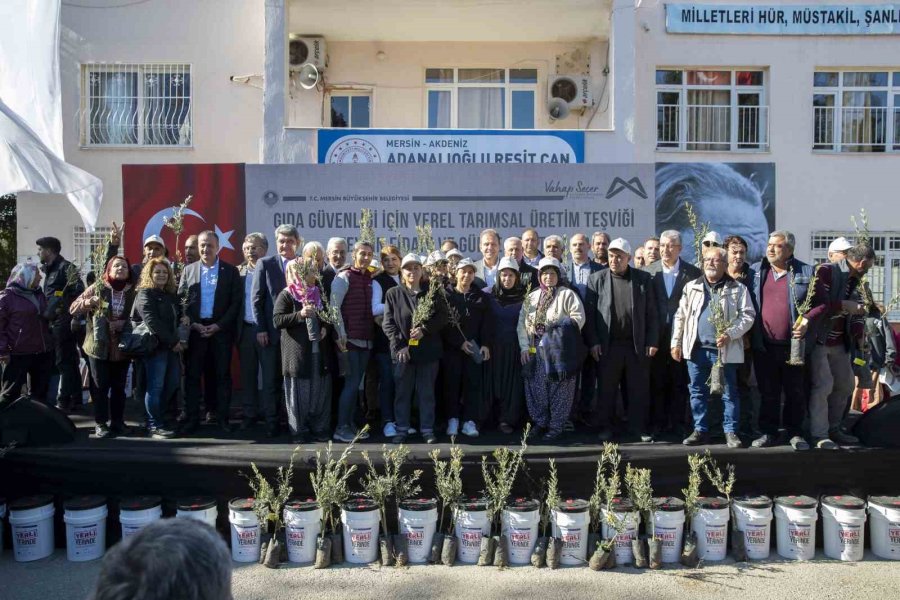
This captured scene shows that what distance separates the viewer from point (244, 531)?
15.8 feet

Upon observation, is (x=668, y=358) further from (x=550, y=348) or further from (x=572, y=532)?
(x=572, y=532)

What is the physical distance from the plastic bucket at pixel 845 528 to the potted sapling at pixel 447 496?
2370 mm

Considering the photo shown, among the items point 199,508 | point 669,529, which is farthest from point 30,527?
point 669,529

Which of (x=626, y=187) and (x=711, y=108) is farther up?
(x=711, y=108)

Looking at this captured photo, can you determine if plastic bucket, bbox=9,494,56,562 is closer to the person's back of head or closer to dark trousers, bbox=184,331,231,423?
dark trousers, bbox=184,331,231,423

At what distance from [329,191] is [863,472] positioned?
519 centimetres

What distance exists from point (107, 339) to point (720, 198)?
22.7 ft

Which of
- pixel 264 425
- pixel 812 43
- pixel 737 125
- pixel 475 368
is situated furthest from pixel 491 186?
pixel 812 43

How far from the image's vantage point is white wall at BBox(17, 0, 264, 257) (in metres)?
11.9

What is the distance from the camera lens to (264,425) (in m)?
6.21

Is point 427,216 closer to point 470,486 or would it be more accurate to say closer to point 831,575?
point 470,486

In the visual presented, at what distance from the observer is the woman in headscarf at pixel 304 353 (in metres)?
5.55

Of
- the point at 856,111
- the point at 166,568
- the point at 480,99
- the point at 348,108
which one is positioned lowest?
the point at 166,568

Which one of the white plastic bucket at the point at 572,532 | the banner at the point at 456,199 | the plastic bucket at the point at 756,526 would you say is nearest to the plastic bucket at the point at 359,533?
the white plastic bucket at the point at 572,532
